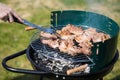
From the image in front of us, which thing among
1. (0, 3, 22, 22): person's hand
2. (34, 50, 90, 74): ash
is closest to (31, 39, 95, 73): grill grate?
(34, 50, 90, 74): ash

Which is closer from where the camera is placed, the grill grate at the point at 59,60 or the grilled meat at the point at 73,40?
the grill grate at the point at 59,60

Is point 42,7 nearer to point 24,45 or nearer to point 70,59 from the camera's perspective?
point 24,45

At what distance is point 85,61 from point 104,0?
5.27 meters

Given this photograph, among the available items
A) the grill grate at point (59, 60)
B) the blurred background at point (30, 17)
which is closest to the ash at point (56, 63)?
the grill grate at point (59, 60)

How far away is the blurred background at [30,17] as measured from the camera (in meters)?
5.99

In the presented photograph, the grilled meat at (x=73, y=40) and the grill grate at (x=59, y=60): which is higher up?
the grilled meat at (x=73, y=40)

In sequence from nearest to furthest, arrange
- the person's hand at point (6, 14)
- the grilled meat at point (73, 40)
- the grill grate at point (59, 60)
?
1. the person's hand at point (6, 14)
2. the grill grate at point (59, 60)
3. the grilled meat at point (73, 40)

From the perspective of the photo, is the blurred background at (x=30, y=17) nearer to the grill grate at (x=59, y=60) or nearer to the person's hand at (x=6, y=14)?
the grill grate at (x=59, y=60)

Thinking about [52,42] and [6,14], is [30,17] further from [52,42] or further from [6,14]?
[6,14]

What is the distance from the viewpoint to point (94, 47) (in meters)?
3.57

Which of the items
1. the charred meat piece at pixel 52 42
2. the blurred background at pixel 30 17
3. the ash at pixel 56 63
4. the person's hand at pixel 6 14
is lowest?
the blurred background at pixel 30 17

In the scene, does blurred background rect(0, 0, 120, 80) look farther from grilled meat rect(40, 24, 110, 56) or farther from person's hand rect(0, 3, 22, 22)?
person's hand rect(0, 3, 22, 22)

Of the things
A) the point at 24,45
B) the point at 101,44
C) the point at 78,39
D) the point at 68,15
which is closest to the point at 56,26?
the point at 68,15

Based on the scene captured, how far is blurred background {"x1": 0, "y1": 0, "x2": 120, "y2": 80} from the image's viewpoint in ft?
19.6
